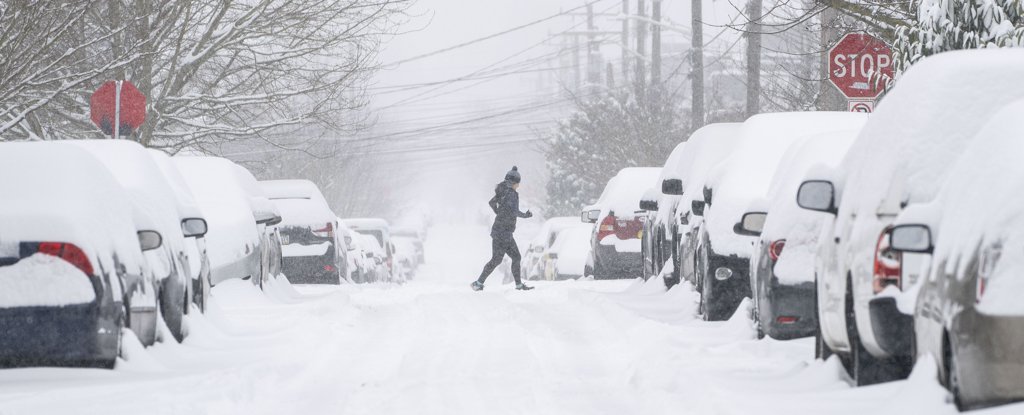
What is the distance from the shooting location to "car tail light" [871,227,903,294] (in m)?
6.68

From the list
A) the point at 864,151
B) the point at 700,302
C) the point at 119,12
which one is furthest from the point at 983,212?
the point at 119,12

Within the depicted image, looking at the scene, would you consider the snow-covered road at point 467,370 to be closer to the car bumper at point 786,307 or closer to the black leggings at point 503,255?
Answer: the car bumper at point 786,307

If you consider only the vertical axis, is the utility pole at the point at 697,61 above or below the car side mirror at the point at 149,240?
above

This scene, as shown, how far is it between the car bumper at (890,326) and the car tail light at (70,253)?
157 inches

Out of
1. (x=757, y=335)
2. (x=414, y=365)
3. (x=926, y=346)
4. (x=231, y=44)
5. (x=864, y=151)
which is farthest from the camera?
(x=231, y=44)

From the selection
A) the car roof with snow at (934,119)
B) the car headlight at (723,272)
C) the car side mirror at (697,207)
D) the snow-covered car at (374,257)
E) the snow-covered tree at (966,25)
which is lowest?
the snow-covered car at (374,257)

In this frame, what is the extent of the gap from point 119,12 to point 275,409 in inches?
612

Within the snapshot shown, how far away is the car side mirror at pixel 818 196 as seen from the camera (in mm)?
7770

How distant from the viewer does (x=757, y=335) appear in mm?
10781

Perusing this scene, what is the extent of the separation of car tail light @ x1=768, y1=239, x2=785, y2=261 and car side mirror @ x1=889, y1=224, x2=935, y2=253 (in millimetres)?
3981

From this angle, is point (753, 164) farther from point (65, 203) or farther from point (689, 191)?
point (65, 203)

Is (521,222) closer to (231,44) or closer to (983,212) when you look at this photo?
(231,44)

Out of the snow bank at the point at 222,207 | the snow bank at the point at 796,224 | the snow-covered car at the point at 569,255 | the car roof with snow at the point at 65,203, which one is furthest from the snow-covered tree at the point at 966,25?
the snow-covered car at the point at 569,255

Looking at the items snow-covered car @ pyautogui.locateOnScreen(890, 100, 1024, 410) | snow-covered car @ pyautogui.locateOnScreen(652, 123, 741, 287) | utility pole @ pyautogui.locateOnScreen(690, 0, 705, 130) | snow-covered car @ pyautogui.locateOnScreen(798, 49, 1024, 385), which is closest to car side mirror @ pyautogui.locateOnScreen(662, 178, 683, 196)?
snow-covered car @ pyautogui.locateOnScreen(652, 123, 741, 287)
